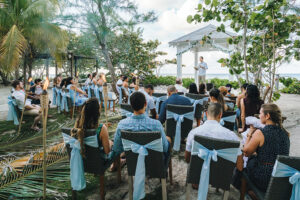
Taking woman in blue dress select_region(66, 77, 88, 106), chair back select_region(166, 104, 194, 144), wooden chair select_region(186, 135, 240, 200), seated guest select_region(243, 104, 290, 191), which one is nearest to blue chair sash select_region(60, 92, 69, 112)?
woman in blue dress select_region(66, 77, 88, 106)

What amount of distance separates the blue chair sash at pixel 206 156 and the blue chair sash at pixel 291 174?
1.13 ft

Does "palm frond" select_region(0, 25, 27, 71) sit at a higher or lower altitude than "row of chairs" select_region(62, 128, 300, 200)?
higher

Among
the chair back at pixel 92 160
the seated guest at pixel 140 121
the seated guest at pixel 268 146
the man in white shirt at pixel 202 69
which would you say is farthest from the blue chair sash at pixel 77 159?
the man in white shirt at pixel 202 69

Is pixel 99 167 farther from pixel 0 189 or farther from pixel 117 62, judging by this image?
pixel 117 62

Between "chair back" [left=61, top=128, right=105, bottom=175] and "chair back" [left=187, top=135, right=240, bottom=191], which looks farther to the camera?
"chair back" [left=61, top=128, right=105, bottom=175]

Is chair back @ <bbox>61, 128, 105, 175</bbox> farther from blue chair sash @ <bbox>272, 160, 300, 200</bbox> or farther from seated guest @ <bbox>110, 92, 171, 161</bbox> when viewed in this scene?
blue chair sash @ <bbox>272, 160, 300, 200</bbox>

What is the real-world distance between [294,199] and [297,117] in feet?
20.8

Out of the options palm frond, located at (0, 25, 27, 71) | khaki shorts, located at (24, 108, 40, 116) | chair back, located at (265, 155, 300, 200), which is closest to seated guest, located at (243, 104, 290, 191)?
chair back, located at (265, 155, 300, 200)

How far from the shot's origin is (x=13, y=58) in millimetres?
A: 7719

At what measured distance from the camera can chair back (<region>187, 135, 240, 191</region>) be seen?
185cm

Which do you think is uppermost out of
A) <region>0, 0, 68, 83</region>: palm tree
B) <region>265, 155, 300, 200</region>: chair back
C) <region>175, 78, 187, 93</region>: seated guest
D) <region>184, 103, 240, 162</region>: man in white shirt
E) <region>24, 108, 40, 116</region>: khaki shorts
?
<region>0, 0, 68, 83</region>: palm tree

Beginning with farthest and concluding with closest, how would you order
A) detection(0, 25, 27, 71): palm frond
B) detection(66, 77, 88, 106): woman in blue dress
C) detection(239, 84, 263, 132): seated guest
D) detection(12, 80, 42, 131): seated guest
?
detection(0, 25, 27, 71): palm frond, detection(66, 77, 88, 106): woman in blue dress, detection(12, 80, 42, 131): seated guest, detection(239, 84, 263, 132): seated guest

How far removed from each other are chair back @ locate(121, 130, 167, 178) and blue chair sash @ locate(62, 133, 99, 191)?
37 centimetres

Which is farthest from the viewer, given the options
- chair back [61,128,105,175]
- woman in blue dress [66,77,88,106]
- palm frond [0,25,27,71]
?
palm frond [0,25,27,71]
